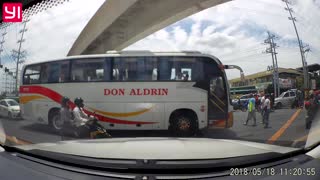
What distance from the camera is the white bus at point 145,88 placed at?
7.23ft

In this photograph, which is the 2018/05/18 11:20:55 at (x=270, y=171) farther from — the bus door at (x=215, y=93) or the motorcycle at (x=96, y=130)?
the motorcycle at (x=96, y=130)

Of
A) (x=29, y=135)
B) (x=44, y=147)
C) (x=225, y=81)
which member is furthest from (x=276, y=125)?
(x=29, y=135)

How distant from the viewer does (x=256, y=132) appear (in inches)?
88.5

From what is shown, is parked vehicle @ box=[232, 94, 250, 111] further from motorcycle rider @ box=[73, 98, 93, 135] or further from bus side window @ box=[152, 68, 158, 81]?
motorcycle rider @ box=[73, 98, 93, 135]

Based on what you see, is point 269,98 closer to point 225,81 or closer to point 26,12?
point 225,81

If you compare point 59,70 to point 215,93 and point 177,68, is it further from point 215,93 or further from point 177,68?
point 215,93

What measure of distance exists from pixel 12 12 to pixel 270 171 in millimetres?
1920

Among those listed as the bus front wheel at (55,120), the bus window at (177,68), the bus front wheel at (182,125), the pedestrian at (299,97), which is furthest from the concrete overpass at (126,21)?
the pedestrian at (299,97)

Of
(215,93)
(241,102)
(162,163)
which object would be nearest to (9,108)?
(162,163)

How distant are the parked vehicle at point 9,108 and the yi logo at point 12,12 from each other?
0.57 m

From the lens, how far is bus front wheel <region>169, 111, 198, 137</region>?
88.2 inches

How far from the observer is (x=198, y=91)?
2.24m

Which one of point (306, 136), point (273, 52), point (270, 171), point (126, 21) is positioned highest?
point (126, 21)

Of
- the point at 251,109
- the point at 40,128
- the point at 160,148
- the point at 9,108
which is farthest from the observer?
the point at 9,108
